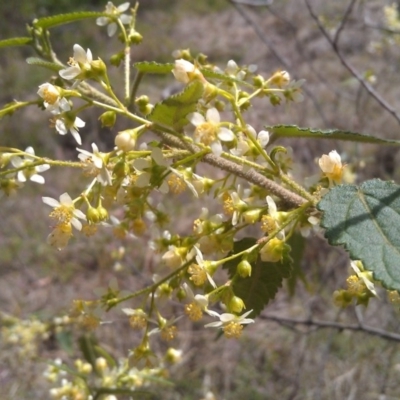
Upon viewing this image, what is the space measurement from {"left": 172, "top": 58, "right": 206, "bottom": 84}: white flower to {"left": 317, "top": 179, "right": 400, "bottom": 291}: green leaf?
24 centimetres

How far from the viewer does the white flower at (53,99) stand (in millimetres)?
759

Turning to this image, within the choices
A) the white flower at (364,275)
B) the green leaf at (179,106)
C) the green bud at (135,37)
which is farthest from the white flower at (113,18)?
the white flower at (364,275)

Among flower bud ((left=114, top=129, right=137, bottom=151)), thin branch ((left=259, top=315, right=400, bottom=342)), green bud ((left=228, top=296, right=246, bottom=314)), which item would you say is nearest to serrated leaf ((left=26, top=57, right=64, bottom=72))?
flower bud ((left=114, top=129, right=137, bottom=151))

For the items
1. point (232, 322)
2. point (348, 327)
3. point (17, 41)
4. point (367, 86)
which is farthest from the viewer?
point (367, 86)

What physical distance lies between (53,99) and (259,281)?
440 mm

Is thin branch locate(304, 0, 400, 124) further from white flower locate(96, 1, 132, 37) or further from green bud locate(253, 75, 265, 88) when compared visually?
white flower locate(96, 1, 132, 37)

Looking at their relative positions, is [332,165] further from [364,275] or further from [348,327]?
[348,327]

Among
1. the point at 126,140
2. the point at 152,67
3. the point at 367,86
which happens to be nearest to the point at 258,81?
the point at 152,67

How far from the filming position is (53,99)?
2.51 feet

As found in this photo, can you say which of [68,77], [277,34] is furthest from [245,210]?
[277,34]

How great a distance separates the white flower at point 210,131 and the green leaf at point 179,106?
0.04ft

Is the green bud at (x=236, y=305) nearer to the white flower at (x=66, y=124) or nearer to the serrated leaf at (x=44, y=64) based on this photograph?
the white flower at (x=66, y=124)

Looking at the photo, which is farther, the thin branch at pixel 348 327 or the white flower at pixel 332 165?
the thin branch at pixel 348 327

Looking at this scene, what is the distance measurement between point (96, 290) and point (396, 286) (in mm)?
594
